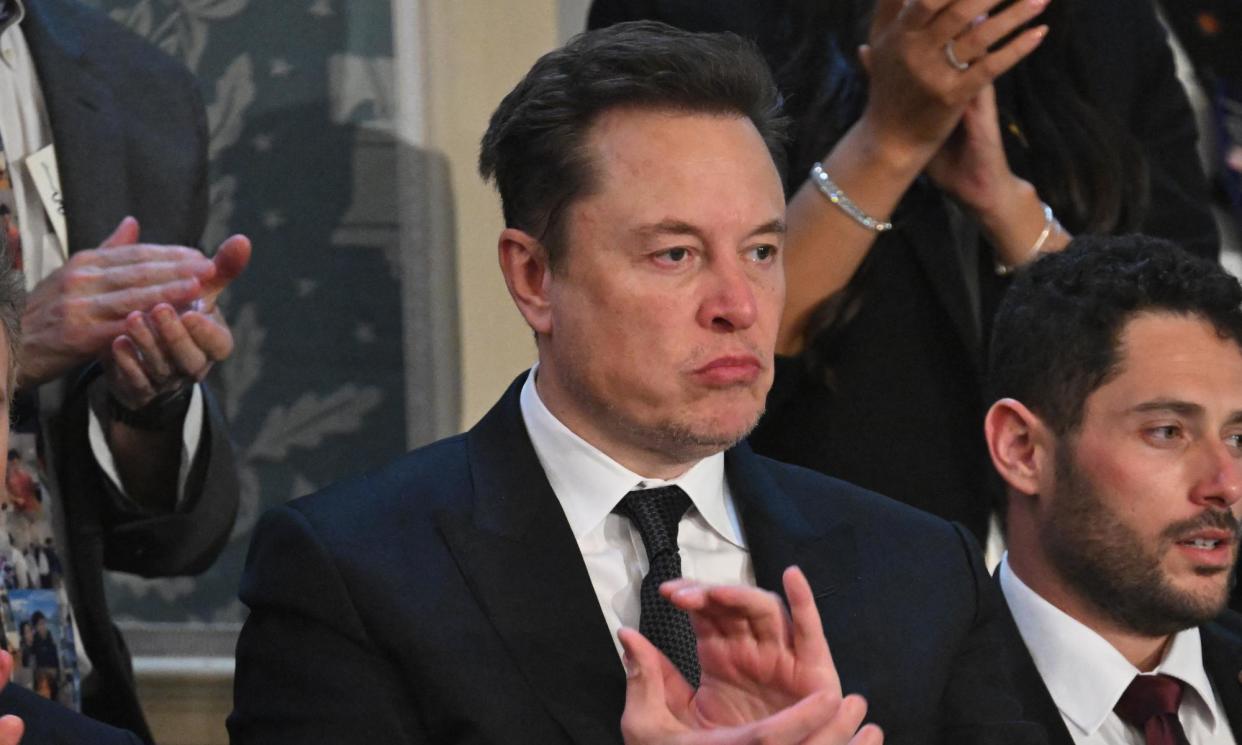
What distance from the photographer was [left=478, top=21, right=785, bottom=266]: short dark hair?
2299mm

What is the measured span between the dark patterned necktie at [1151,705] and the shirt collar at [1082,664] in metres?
0.02

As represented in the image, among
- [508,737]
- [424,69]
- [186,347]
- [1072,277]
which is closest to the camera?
[508,737]

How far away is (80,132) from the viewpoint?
2836mm

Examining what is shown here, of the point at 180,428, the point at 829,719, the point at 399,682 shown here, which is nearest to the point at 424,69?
the point at 180,428

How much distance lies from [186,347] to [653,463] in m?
0.65

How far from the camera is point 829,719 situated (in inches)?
72.9

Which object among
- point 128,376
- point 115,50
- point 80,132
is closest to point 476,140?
point 115,50

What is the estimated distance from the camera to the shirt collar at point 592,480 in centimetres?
224

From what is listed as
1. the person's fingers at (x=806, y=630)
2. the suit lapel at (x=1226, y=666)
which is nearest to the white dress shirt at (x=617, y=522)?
the person's fingers at (x=806, y=630)

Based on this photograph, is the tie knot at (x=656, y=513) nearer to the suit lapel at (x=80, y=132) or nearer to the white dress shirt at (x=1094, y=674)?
the white dress shirt at (x=1094, y=674)

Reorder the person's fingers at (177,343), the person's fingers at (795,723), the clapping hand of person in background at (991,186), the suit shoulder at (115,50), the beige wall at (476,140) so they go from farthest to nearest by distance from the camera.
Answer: the beige wall at (476,140) → the suit shoulder at (115,50) → the clapping hand of person in background at (991,186) → the person's fingers at (177,343) → the person's fingers at (795,723)

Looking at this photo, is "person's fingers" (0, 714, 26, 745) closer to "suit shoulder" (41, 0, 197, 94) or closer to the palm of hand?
the palm of hand

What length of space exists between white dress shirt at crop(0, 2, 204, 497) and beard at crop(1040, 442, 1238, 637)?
1166 millimetres

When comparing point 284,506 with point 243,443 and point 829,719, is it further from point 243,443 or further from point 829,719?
point 243,443
